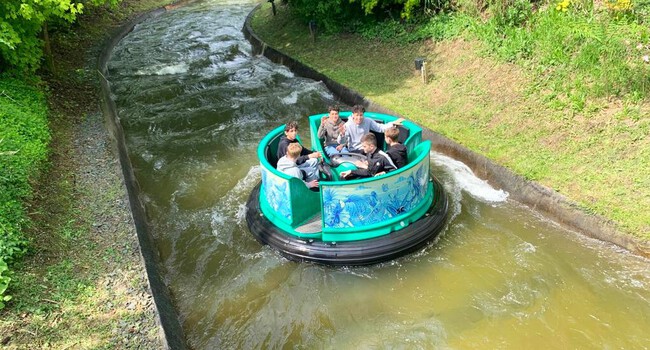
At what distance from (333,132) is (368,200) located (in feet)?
5.30

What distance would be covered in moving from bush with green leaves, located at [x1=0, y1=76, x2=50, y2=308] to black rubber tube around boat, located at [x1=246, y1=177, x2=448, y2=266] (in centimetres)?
271

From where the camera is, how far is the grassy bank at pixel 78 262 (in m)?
4.29

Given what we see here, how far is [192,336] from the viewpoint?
16.3ft

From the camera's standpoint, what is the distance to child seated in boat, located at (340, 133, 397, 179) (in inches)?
231

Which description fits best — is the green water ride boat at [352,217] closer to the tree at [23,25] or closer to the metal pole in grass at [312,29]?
the tree at [23,25]

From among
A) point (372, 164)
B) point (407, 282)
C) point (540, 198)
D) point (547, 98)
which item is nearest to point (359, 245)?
point (407, 282)

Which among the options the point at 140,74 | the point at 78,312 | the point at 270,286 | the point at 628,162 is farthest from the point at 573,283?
the point at 140,74

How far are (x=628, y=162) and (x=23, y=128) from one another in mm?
8885

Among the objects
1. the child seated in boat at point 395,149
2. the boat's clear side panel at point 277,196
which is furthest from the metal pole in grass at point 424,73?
the boat's clear side panel at point 277,196

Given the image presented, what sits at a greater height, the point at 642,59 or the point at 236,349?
the point at 642,59

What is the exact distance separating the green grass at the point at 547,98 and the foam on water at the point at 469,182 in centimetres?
38

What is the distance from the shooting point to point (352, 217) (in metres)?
5.54

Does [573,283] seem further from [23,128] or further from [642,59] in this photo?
[23,128]

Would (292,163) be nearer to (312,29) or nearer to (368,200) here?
(368,200)
